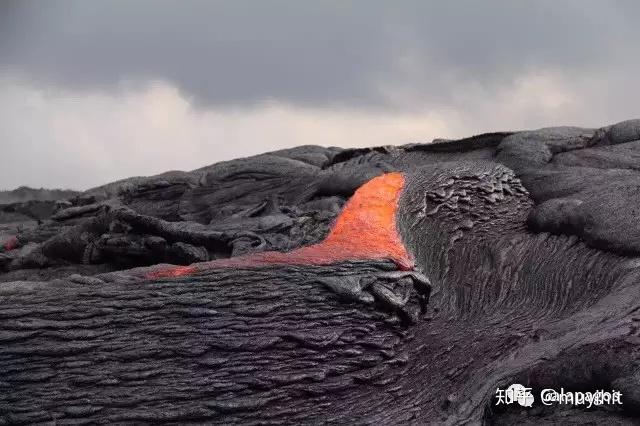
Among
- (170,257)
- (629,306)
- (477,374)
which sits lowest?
(477,374)

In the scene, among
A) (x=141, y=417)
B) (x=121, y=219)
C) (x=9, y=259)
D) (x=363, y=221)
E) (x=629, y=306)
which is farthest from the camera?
(x=9, y=259)

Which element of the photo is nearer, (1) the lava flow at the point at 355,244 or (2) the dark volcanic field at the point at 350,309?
(2) the dark volcanic field at the point at 350,309

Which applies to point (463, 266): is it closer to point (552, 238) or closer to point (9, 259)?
point (552, 238)

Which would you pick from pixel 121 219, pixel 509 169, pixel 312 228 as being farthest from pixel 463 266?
pixel 121 219

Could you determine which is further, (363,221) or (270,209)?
(270,209)

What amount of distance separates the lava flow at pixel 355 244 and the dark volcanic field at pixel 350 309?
33mm

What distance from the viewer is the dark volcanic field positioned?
554 cm

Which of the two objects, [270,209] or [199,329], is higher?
[270,209]

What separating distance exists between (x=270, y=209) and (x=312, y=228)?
5.33 feet

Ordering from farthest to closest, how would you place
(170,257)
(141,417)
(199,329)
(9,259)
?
(9,259)
(170,257)
(199,329)
(141,417)

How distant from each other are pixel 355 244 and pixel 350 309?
38.2 inches

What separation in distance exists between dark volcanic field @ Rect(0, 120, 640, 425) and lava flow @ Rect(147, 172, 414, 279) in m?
0.03

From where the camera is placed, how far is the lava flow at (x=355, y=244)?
670cm

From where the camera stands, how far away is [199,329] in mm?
5898
